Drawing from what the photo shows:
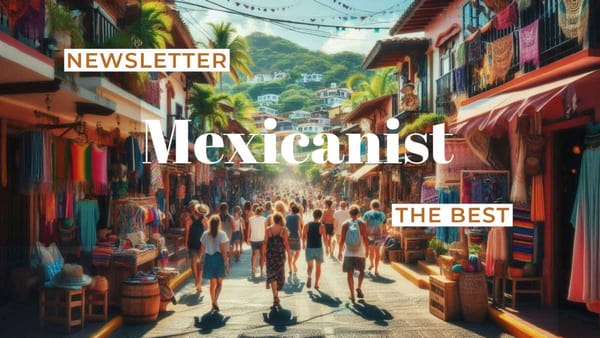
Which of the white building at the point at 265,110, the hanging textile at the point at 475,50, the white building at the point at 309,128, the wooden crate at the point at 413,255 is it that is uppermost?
the white building at the point at 265,110

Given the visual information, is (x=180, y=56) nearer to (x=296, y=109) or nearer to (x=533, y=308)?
(x=533, y=308)

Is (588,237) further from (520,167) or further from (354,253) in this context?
(354,253)

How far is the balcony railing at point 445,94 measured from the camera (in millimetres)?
17281

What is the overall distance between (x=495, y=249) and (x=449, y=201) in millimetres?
2922

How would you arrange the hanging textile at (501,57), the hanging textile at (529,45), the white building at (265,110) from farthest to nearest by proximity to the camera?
the white building at (265,110)
the hanging textile at (501,57)
the hanging textile at (529,45)

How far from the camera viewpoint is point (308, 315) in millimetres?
9758

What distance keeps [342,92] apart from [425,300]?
18089 cm

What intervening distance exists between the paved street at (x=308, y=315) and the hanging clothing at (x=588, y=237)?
4.72ft

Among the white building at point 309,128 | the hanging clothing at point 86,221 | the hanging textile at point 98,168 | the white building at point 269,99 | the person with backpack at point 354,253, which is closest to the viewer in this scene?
the person with backpack at point 354,253

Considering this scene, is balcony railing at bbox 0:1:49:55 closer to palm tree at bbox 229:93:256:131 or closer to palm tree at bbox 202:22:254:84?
palm tree at bbox 202:22:254:84

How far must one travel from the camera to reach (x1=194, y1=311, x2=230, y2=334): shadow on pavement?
8906mm

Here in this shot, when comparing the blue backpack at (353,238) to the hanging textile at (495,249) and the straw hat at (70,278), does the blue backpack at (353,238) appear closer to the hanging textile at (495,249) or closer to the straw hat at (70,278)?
the hanging textile at (495,249)

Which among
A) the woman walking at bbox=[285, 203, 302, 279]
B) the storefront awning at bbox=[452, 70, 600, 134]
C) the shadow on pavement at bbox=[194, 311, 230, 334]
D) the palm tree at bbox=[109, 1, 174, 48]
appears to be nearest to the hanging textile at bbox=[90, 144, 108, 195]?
the palm tree at bbox=[109, 1, 174, 48]

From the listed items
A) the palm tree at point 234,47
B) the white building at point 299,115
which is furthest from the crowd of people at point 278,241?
the white building at point 299,115
